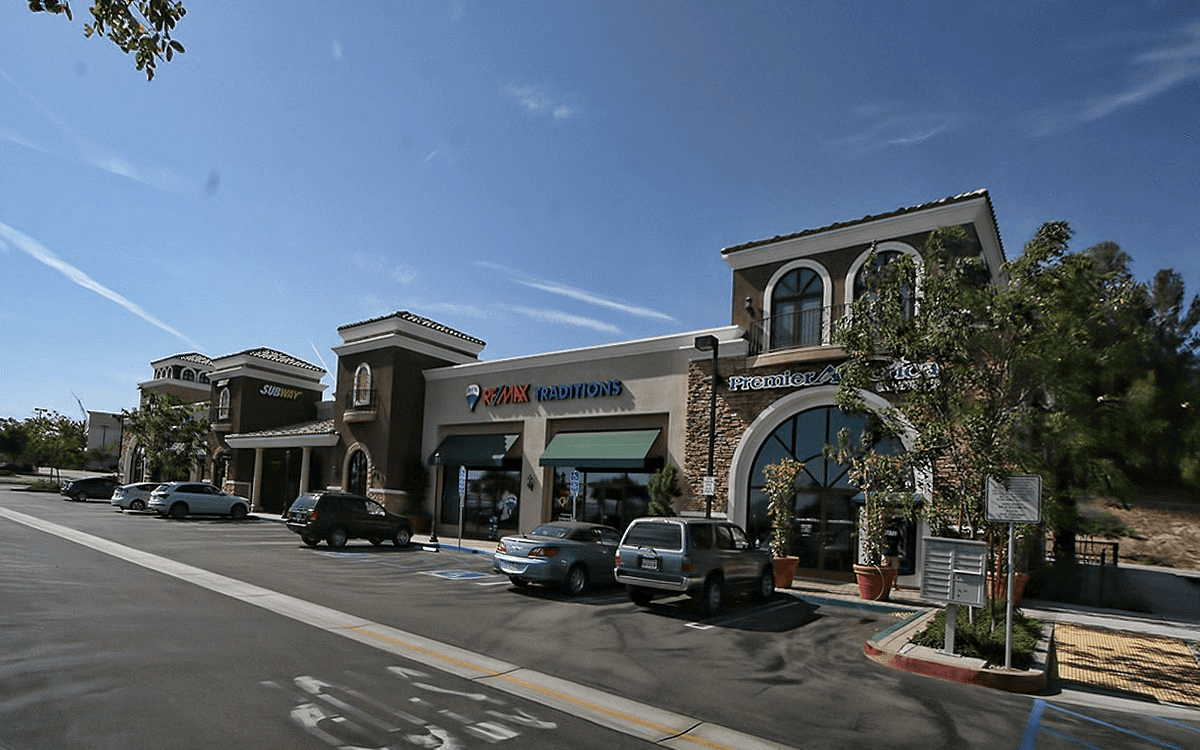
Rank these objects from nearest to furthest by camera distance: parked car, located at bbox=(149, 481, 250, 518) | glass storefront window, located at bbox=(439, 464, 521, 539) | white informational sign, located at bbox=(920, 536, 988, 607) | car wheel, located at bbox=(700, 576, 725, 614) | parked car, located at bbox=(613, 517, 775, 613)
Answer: white informational sign, located at bbox=(920, 536, 988, 607)
parked car, located at bbox=(613, 517, 775, 613)
car wheel, located at bbox=(700, 576, 725, 614)
glass storefront window, located at bbox=(439, 464, 521, 539)
parked car, located at bbox=(149, 481, 250, 518)

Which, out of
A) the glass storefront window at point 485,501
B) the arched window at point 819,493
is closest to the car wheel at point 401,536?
the glass storefront window at point 485,501

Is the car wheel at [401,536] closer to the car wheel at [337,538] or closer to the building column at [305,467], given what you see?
the car wheel at [337,538]

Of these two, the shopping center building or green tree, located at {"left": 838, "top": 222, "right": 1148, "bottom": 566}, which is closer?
green tree, located at {"left": 838, "top": 222, "right": 1148, "bottom": 566}

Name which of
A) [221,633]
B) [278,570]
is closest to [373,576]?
[278,570]

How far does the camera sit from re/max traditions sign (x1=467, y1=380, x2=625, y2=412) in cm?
2470

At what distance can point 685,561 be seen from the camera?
13164mm

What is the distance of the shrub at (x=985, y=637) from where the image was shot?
9.97m

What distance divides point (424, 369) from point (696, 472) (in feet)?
49.3

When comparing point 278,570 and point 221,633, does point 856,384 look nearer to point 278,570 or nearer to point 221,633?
point 221,633

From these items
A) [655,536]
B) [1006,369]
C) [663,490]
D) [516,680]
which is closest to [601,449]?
[663,490]

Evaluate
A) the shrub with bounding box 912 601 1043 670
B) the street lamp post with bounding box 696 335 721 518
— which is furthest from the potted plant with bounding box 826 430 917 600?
the street lamp post with bounding box 696 335 721 518

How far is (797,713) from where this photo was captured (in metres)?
7.53

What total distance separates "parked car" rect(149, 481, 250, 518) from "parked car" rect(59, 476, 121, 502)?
44.9ft

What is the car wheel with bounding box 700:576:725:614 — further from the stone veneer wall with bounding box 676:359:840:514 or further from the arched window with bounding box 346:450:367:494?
the arched window with bounding box 346:450:367:494
